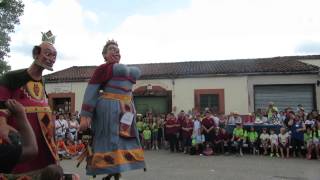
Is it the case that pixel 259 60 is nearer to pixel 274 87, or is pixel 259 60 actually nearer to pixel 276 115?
pixel 274 87

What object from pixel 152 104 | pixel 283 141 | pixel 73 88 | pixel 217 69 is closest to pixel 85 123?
pixel 283 141

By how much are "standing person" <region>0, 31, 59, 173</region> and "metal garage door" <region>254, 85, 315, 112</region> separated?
2493 cm

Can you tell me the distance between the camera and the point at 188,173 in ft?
34.2

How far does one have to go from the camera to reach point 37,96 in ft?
15.1

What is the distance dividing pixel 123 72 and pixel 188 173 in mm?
5453

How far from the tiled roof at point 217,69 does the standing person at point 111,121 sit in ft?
77.9

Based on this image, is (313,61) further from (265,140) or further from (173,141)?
(173,141)

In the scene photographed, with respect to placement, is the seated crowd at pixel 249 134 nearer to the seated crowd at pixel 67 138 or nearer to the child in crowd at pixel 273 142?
the child in crowd at pixel 273 142

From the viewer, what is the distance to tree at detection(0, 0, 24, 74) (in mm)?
22203

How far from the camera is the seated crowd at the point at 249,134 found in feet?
52.7

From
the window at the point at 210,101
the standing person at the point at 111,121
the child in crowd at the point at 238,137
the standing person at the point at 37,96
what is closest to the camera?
the standing person at the point at 37,96

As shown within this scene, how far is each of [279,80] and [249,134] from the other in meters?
12.0

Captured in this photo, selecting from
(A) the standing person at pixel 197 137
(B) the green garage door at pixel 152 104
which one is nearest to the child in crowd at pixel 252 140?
(A) the standing person at pixel 197 137

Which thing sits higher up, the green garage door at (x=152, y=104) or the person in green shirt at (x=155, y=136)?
the green garage door at (x=152, y=104)
